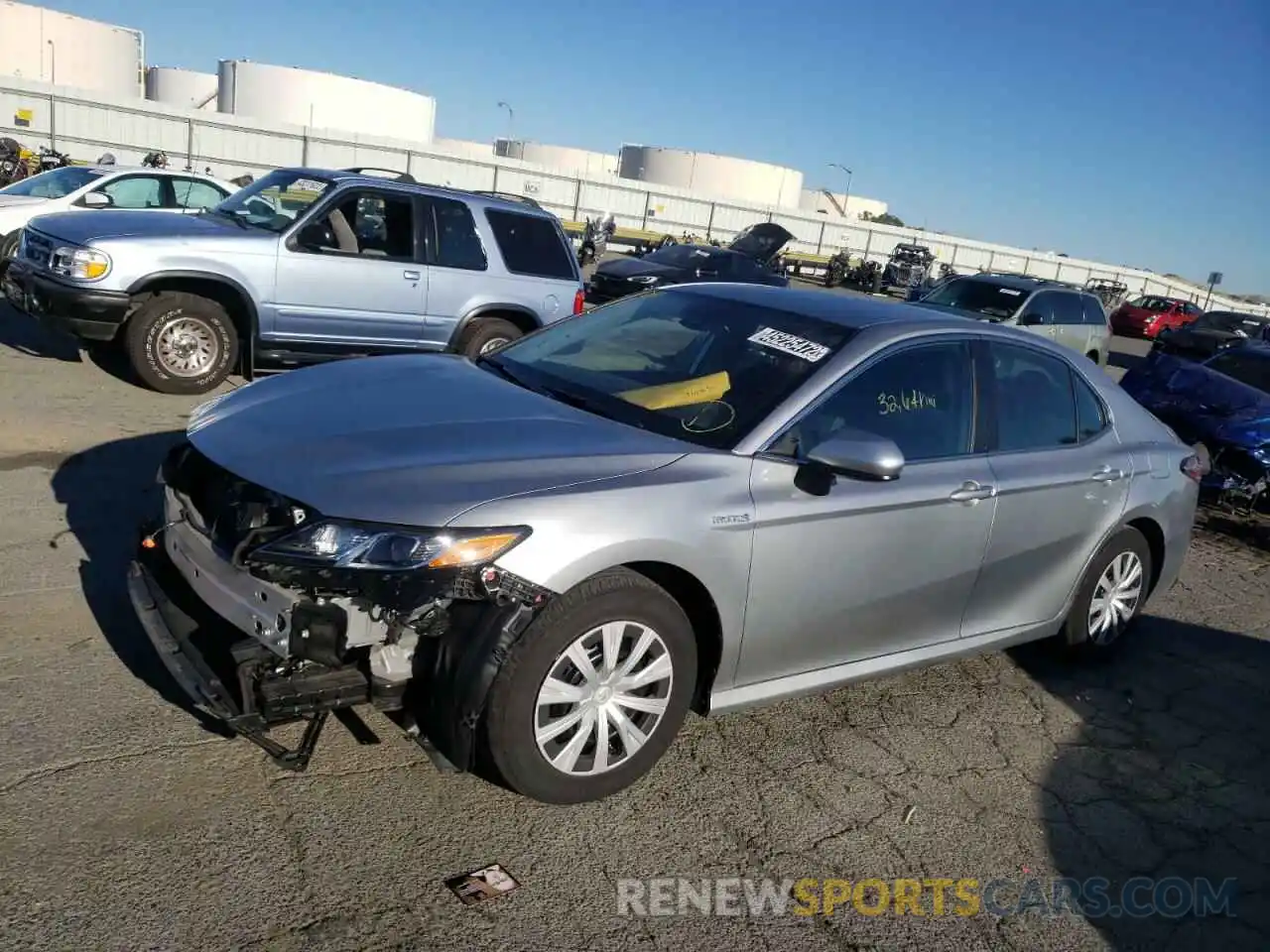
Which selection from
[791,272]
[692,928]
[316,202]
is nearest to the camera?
[692,928]

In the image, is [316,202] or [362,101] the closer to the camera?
[316,202]

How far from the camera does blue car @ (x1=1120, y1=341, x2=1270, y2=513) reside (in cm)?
877

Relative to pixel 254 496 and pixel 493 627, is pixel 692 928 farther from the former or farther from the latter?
pixel 254 496

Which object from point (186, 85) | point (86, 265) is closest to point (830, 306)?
point (86, 265)

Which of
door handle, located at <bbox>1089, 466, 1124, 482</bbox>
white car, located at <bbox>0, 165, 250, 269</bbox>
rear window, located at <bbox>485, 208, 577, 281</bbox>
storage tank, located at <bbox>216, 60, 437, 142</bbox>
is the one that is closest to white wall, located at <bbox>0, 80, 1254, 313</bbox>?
white car, located at <bbox>0, 165, 250, 269</bbox>

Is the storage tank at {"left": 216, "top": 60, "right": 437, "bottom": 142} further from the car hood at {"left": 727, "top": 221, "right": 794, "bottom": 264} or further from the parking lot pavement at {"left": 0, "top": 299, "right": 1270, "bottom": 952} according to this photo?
the parking lot pavement at {"left": 0, "top": 299, "right": 1270, "bottom": 952}

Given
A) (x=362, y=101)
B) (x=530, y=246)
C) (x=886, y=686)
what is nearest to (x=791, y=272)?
(x=530, y=246)

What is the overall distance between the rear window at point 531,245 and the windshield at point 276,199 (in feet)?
4.79

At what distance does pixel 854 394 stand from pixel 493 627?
5.57 feet

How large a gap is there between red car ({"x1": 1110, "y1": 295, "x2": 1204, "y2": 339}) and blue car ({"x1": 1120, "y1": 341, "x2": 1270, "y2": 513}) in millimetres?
26683

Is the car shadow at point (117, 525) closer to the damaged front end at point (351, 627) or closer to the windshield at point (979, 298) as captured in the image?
the damaged front end at point (351, 627)

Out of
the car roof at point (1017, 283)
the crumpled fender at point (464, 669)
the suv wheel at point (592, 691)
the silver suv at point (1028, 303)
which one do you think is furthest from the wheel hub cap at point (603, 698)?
the car roof at point (1017, 283)

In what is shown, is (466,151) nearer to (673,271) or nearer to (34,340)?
(673,271)

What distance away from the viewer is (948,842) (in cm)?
346
